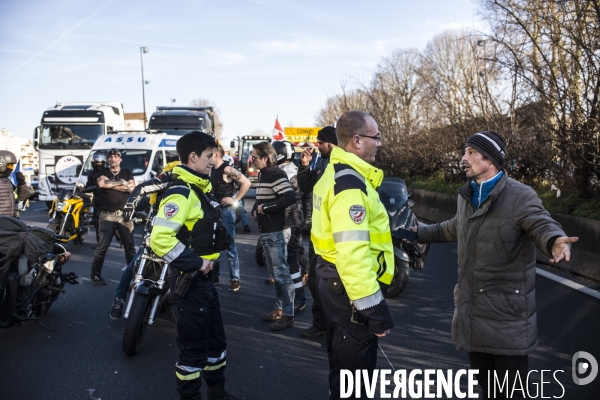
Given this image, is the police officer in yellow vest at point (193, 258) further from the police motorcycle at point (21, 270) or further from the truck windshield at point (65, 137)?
the truck windshield at point (65, 137)

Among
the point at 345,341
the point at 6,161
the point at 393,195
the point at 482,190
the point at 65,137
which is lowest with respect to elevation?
the point at 345,341

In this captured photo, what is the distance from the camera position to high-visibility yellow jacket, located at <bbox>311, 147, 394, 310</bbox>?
2945 mm

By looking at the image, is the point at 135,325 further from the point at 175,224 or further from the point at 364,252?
the point at 364,252

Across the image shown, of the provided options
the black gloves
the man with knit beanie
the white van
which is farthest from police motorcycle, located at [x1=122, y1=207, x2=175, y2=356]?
the white van

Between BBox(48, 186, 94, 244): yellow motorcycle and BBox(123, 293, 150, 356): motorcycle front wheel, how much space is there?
224 inches

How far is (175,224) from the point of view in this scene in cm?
382

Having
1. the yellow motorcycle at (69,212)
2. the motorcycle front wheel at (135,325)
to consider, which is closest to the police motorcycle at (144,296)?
the motorcycle front wheel at (135,325)

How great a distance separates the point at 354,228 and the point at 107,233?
5.98m

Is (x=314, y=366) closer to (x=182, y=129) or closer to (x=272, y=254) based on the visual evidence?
(x=272, y=254)

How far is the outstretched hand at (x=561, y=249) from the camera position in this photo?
9.80ft

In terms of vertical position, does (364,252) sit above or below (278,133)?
below

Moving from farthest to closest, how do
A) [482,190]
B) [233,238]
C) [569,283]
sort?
[233,238], [569,283], [482,190]

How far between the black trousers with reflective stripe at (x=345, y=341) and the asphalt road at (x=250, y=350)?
48.1 inches

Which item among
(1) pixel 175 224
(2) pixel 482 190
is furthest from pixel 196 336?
(2) pixel 482 190
